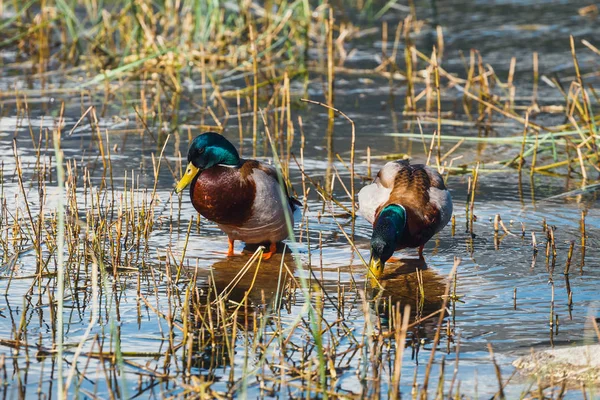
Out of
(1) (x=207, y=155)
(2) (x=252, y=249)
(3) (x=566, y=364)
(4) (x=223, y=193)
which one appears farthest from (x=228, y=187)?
(3) (x=566, y=364)

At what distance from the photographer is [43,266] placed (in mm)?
4691

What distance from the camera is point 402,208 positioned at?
5137 mm

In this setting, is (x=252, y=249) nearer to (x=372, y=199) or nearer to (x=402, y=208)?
(x=372, y=199)

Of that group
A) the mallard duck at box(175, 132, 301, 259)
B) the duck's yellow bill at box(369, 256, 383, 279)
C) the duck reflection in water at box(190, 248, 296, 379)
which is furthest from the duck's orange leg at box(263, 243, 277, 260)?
the duck's yellow bill at box(369, 256, 383, 279)

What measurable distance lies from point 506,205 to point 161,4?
16.3ft

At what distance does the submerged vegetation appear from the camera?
3.62 meters

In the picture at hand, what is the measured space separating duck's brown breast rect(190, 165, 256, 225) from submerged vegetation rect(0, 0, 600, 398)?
0.69ft

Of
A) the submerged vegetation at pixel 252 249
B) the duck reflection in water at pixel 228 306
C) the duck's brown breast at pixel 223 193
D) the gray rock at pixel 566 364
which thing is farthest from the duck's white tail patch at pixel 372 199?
the gray rock at pixel 566 364

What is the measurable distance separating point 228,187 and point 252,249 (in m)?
0.69

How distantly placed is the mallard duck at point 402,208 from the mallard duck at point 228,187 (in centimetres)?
48

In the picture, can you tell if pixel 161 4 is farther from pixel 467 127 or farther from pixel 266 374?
pixel 266 374

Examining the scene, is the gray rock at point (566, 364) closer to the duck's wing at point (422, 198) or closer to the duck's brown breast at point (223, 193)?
the duck's wing at point (422, 198)

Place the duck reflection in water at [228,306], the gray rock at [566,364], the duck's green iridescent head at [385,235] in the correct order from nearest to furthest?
1. the gray rock at [566,364]
2. the duck reflection in water at [228,306]
3. the duck's green iridescent head at [385,235]

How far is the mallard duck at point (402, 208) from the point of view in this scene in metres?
4.84
